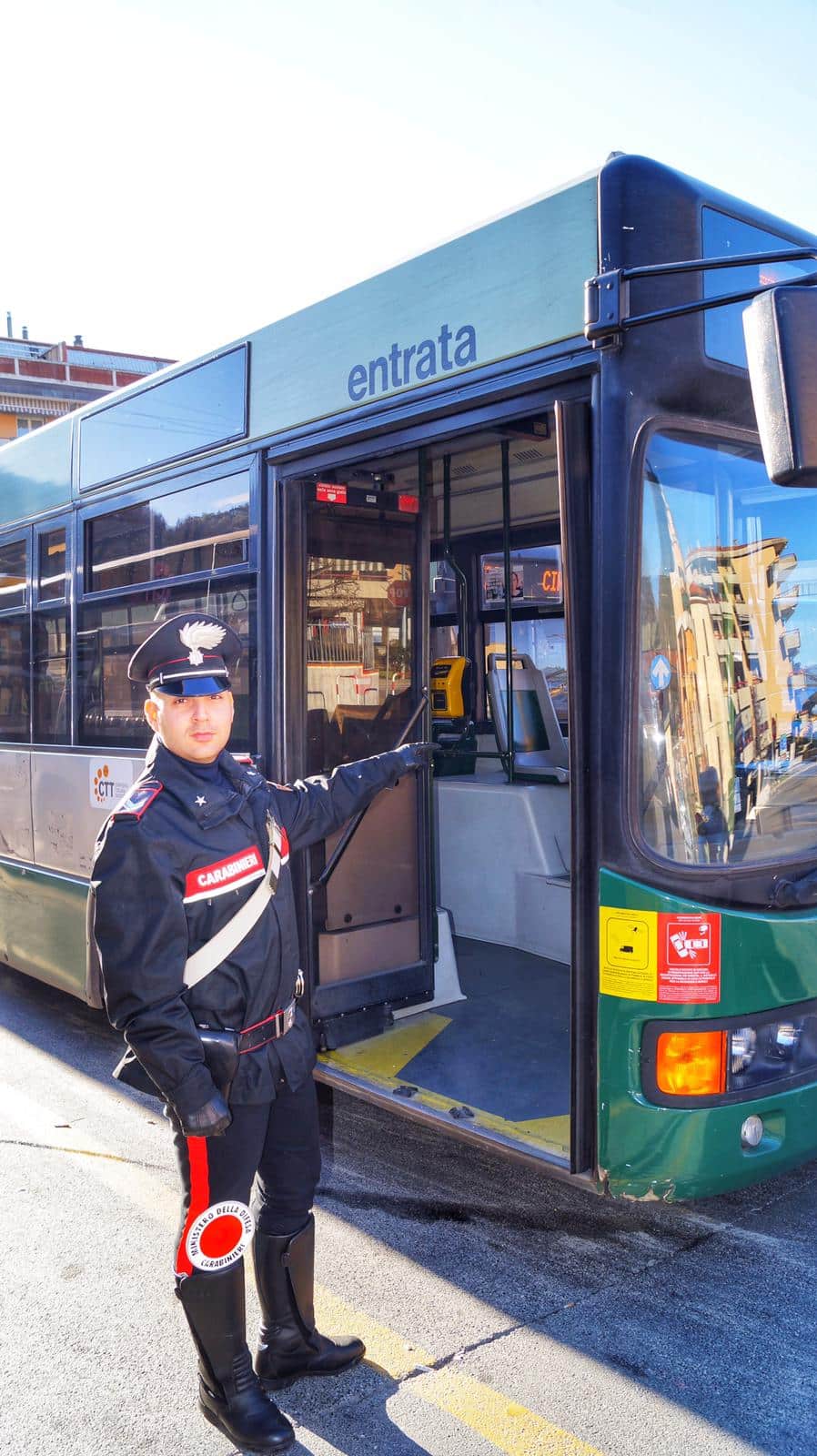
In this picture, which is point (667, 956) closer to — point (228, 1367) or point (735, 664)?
point (735, 664)

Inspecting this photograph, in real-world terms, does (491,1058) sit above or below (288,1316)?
above

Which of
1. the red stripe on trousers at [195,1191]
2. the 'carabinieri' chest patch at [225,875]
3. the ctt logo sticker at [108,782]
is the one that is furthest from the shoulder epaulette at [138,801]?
the ctt logo sticker at [108,782]

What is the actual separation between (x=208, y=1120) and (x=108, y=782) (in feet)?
9.49

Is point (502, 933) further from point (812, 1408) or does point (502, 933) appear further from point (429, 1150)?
point (812, 1408)

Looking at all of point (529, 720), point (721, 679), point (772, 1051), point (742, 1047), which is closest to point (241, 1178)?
point (742, 1047)

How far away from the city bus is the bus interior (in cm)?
→ 2

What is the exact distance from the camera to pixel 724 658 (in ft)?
10.5

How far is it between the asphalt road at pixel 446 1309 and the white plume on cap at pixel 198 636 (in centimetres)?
190

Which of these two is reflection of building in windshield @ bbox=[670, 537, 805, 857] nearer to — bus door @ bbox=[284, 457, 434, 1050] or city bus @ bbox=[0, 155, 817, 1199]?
city bus @ bbox=[0, 155, 817, 1199]

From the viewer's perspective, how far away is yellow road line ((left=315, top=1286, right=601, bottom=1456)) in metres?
2.68

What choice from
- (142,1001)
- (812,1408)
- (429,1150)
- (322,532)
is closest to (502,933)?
(429,1150)

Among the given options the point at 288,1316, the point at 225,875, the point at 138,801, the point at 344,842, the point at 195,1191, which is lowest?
the point at 288,1316

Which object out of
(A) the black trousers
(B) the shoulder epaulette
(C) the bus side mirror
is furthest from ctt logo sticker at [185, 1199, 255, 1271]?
(C) the bus side mirror

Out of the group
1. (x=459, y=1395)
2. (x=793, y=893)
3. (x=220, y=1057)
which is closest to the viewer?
(x=220, y=1057)
